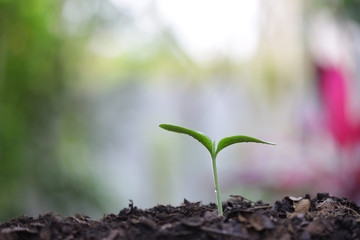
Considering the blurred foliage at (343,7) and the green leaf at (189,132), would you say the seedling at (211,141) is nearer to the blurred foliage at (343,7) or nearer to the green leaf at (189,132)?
the green leaf at (189,132)

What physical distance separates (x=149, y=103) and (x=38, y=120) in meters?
1.57

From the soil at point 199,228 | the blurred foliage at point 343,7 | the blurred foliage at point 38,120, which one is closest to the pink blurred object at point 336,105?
the blurred foliage at point 343,7

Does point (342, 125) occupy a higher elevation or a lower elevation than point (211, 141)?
higher

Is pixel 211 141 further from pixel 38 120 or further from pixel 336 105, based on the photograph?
pixel 38 120

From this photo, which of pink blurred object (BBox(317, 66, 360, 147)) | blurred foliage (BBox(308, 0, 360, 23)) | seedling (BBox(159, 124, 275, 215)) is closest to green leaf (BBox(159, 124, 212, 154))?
seedling (BBox(159, 124, 275, 215))

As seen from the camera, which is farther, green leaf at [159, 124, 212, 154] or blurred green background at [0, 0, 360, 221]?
blurred green background at [0, 0, 360, 221]

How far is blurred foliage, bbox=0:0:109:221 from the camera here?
2441 millimetres

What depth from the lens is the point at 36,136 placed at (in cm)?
260

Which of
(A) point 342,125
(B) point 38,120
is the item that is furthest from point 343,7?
(B) point 38,120

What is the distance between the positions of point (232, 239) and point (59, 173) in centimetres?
221

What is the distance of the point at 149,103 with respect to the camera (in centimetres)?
408

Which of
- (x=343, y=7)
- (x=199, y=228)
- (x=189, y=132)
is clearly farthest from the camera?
(x=343, y=7)

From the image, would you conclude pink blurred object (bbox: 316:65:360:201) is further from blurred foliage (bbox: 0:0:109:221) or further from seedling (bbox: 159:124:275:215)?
seedling (bbox: 159:124:275:215)

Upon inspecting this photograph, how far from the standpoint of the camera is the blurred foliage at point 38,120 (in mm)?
2441
